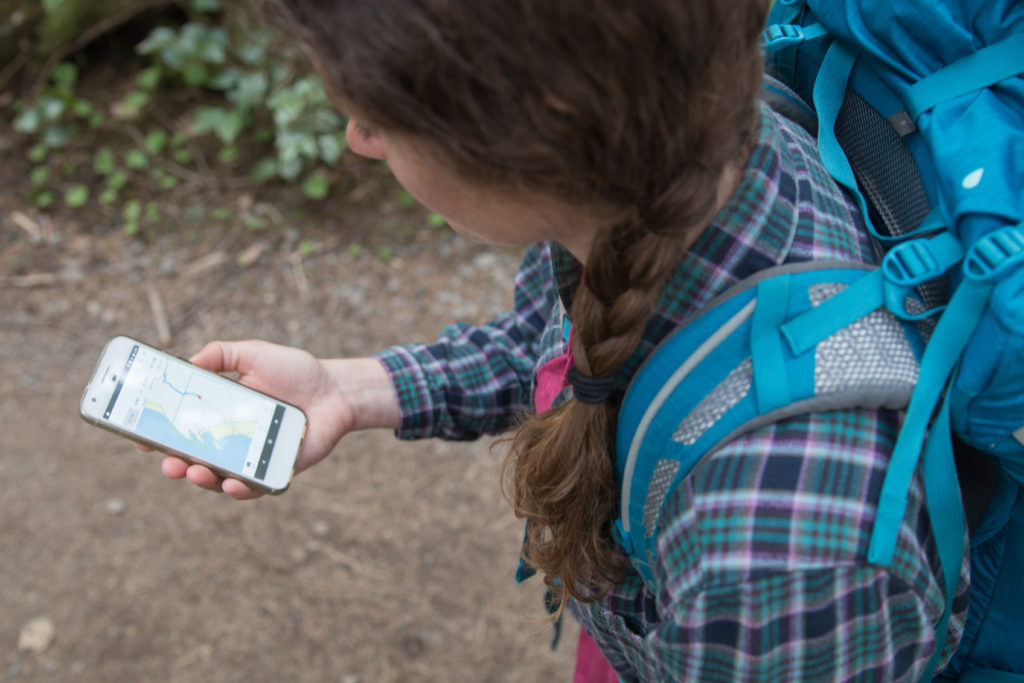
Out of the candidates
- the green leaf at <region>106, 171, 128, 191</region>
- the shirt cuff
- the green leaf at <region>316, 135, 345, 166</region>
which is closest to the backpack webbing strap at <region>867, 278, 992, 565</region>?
the shirt cuff

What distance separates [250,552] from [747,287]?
2.19m

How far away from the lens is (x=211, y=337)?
3.13 m

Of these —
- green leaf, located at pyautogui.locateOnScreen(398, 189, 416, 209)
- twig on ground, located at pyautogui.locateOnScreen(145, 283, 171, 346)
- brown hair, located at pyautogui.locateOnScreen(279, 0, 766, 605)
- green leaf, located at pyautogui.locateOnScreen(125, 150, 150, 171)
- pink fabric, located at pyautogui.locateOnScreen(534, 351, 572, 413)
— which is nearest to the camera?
brown hair, located at pyautogui.locateOnScreen(279, 0, 766, 605)

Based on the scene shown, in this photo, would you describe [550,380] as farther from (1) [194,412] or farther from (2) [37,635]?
(2) [37,635]

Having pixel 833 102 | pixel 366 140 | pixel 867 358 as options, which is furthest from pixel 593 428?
pixel 833 102

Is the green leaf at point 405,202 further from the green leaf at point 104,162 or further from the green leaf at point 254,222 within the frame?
the green leaf at point 104,162

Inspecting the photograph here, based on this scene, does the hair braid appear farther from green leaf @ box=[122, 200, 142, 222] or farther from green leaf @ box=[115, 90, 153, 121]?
green leaf @ box=[115, 90, 153, 121]

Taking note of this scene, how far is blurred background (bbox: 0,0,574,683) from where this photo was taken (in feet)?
8.39

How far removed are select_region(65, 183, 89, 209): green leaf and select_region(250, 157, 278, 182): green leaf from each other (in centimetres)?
70

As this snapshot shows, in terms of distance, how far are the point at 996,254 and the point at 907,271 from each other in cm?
9

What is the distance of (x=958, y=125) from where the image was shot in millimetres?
969

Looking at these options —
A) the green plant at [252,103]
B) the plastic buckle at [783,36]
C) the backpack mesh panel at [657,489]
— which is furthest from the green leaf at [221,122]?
the backpack mesh panel at [657,489]

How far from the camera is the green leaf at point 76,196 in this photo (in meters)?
3.53

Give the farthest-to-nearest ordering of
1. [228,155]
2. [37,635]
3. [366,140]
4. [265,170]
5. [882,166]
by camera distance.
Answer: [228,155] < [265,170] < [37,635] < [882,166] < [366,140]
